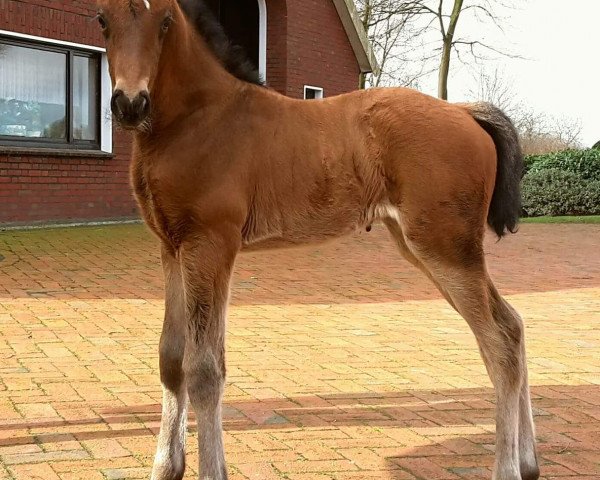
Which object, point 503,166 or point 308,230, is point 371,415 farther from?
point 503,166

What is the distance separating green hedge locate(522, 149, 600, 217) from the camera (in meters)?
23.0

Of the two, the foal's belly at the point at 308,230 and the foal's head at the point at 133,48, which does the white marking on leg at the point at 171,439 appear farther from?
the foal's head at the point at 133,48

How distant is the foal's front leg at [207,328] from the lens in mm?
3535

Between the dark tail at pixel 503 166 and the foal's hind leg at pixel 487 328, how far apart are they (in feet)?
1.16

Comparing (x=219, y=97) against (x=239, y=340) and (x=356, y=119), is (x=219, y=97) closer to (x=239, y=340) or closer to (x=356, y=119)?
(x=356, y=119)

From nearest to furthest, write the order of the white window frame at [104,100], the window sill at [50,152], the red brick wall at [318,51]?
the window sill at [50,152]
the white window frame at [104,100]
the red brick wall at [318,51]

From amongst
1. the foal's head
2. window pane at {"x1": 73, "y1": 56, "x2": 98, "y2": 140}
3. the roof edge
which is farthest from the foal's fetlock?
the roof edge

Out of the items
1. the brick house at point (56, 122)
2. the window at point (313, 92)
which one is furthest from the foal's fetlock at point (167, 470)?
the window at point (313, 92)

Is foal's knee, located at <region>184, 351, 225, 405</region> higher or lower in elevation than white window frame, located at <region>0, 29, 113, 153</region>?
lower

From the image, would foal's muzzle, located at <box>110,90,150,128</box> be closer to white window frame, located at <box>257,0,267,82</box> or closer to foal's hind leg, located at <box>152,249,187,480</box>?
foal's hind leg, located at <box>152,249,187,480</box>

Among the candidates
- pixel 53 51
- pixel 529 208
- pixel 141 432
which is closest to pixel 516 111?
pixel 529 208

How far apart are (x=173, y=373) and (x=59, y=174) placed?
40.5ft

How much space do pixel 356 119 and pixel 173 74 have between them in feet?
2.91

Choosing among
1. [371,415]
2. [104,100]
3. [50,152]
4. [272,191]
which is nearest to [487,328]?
[272,191]
